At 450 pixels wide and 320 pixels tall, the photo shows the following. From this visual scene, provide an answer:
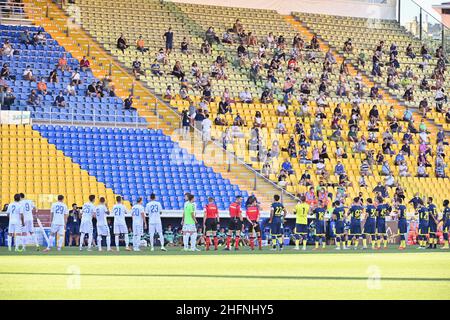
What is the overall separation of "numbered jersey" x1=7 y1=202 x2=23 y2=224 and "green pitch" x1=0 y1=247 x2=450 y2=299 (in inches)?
40.5

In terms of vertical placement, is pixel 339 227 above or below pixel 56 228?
below

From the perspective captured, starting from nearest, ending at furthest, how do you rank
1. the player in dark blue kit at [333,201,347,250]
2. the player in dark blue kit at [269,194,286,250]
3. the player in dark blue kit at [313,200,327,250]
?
the player in dark blue kit at [269,194,286,250] → the player in dark blue kit at [313,200,327,250] → the player in dark blue kit at [333,201,347,250]

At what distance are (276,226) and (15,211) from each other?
789 centimetres

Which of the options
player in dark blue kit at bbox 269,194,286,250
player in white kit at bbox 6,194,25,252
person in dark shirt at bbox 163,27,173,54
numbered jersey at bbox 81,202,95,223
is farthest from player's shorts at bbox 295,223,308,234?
person in dark shirt at bbox 163,27,173,54

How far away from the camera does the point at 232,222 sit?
34.7 meters

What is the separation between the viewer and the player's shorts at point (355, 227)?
35.8 m

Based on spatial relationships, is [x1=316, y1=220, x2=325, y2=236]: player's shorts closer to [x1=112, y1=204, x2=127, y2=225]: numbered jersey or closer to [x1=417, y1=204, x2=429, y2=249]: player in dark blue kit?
[x1=417, y1=204, x2=429, y2=249]: player in dark blue kit

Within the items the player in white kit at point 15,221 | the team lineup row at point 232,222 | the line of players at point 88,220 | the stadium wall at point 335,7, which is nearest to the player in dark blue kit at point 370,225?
the team lineup row at point 232,222

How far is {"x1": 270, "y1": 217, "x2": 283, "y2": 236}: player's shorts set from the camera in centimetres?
3353

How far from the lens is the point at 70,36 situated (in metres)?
47.9

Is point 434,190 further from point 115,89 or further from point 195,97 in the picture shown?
point 115,89

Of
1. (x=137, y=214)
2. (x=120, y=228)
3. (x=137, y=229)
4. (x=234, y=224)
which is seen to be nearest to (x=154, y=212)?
(x=137, y=214)

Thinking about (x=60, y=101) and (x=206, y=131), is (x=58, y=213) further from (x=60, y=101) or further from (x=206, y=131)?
(x=206, y=131)
